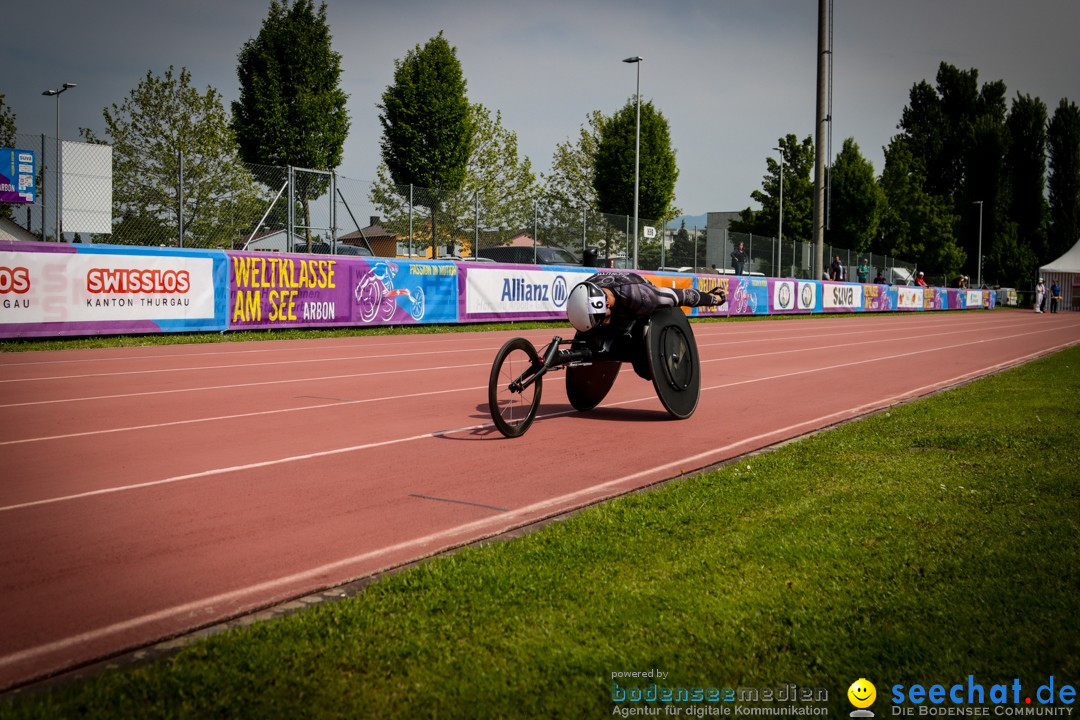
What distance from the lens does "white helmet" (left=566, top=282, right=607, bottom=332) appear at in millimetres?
9141

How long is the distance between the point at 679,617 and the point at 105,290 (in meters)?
14.7

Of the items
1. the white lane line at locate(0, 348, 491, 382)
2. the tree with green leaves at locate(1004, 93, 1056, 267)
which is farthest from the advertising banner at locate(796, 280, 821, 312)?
the tree with green leaves at locate(1004, 93, 1056, 267)

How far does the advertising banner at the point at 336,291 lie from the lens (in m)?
18.6

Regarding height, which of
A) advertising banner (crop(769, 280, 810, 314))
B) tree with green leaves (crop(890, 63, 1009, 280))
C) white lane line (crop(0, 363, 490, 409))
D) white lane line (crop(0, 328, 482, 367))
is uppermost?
tree with green leaves (crop(890, 63, 1009, 280))

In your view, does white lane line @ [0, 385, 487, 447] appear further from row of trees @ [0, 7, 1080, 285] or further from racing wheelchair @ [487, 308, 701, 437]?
row of trees @ [0, 7, 1080, 285]

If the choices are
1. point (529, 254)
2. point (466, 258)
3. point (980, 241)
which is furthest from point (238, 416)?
point (980, 241)

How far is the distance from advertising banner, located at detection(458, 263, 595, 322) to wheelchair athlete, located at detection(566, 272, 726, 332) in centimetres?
1388

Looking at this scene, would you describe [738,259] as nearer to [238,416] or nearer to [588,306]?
[588,306]

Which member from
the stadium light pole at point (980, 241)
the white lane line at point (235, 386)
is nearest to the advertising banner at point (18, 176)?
the white lane line at point (235, 386)

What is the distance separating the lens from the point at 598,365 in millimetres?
10203

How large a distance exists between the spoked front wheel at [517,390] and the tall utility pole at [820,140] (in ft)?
97.7

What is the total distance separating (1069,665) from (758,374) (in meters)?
11.3

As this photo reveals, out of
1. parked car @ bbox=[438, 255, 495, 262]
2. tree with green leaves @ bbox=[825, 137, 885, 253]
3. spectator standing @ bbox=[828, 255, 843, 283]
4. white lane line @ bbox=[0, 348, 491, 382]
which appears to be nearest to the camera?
white lane line @ bbox=[0, 348, 491, 382]

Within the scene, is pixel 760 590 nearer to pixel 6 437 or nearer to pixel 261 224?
pixel 6 437
